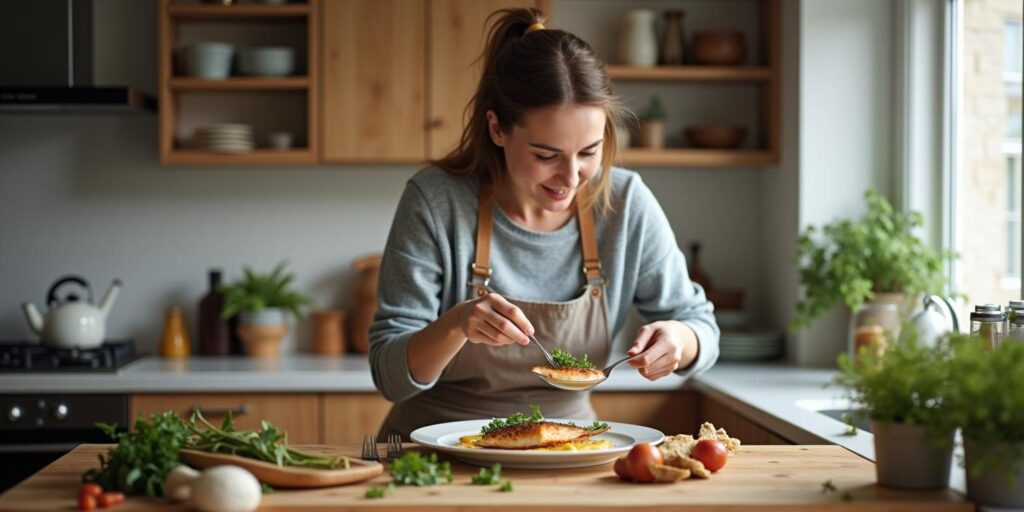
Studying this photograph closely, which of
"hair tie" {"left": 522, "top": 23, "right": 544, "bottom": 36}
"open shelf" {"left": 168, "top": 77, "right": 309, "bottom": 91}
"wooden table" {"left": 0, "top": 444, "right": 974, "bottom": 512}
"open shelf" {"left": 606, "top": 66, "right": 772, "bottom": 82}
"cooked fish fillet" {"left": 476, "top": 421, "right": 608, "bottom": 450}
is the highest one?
"open shelf" {"left": 606, "top": 66, "right": 772, "bottom": 82}

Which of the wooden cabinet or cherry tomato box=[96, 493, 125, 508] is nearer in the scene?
cherry tomato box=[96, 493, 125, 508]

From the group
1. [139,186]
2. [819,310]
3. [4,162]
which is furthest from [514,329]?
[4,162]

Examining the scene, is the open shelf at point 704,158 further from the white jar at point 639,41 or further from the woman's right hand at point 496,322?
the woman's right hand at point 496,322

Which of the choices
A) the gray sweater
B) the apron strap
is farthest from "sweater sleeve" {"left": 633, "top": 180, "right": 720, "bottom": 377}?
the apron strap

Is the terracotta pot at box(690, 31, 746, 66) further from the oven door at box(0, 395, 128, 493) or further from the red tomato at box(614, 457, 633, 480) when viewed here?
the red tomato at box(614, 457, 633, 480)

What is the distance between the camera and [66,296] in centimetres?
398

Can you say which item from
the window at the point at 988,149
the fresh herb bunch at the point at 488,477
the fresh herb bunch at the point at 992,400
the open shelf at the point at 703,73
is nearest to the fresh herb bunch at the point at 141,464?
the fresh herb bunch at the point at 488,477

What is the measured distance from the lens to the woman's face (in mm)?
2117

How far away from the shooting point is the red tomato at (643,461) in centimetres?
161

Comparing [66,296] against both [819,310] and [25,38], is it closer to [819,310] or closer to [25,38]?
[25,38]

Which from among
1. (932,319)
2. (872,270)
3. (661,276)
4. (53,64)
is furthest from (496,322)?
(53,64)

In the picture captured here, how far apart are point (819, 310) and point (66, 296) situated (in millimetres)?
2559

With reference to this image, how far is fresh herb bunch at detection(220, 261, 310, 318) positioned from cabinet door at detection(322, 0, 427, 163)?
546mm

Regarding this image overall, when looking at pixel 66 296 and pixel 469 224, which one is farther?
pixel 66 296
